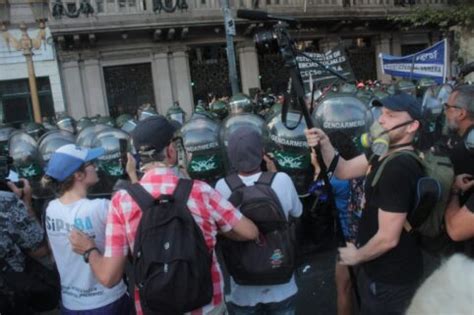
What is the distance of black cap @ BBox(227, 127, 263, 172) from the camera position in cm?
254

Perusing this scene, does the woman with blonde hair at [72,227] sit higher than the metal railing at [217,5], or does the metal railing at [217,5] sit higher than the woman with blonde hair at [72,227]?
the metal railing at [217,5]

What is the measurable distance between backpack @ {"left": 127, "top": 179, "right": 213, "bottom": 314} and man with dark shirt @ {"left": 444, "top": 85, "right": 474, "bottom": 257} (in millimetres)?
1095

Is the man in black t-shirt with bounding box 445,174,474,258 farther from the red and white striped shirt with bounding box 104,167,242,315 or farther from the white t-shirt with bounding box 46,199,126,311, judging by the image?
the white t-shirt with bounding box 46,199,126,311

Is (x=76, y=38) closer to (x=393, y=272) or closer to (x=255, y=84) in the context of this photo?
(x=255, y=84)

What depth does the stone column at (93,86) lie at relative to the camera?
15617 mm

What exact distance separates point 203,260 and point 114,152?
329 centimetres

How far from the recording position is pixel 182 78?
1678 cm

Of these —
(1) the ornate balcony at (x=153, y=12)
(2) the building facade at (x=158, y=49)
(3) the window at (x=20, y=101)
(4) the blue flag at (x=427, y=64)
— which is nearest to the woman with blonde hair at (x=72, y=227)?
(4) the blue flag at (x=427, y=64)

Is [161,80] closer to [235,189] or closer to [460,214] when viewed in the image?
[235,189]

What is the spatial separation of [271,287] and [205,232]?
64 cm

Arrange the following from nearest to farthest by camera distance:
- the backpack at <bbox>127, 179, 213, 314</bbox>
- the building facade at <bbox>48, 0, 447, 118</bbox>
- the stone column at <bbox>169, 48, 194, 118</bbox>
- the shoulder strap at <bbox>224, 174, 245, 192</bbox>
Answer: the backpack at <bbox>127, 179, 213, 314</bbox> < the shoulder strap at <bbox>224, 174, 245, 192</bbox> < the building facade at <bbox>48, 0, 447, 118</bbox> < the stone column at <bbox>169, 48, 194, 118</bbox>

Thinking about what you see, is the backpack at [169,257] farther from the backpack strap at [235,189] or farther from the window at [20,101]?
the window at [20,101]

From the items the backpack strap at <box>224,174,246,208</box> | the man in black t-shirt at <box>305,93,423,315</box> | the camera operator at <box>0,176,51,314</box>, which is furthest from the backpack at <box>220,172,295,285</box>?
the camera operator at <box>0,176,51,314</box>

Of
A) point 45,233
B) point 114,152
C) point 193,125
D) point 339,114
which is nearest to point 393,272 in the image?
point 45,233
